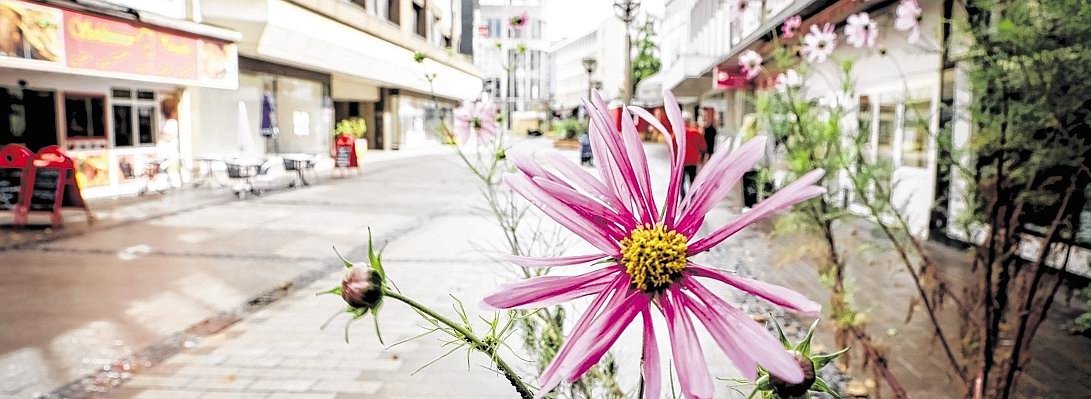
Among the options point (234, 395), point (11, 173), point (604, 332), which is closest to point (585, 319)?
point (604, 332)

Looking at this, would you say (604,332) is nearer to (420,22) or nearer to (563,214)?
(563,214)

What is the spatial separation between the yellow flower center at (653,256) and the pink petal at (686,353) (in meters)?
0.02

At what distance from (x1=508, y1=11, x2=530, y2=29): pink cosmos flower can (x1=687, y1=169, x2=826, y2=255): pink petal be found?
2.24m

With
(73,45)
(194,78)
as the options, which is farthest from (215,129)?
(73,45)

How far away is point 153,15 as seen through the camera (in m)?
14.3

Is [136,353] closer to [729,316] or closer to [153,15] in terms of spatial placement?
[729,316]

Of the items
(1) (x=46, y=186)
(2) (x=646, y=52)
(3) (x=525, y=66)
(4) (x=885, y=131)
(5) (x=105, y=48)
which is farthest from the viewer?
(2) (x=646, y=52)

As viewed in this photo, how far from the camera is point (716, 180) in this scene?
0.58 metres

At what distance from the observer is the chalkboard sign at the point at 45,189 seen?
9633 millimetres

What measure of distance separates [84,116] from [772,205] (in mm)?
15215

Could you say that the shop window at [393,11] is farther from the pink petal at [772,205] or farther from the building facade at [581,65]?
the building facade at [581,65]

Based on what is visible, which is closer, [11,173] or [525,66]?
[11,173]

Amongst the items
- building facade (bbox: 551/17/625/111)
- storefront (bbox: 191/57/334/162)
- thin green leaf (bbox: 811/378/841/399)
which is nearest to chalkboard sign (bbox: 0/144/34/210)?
storefront (bbox: 191/57/334/162)

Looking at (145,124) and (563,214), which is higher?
(145,124)
